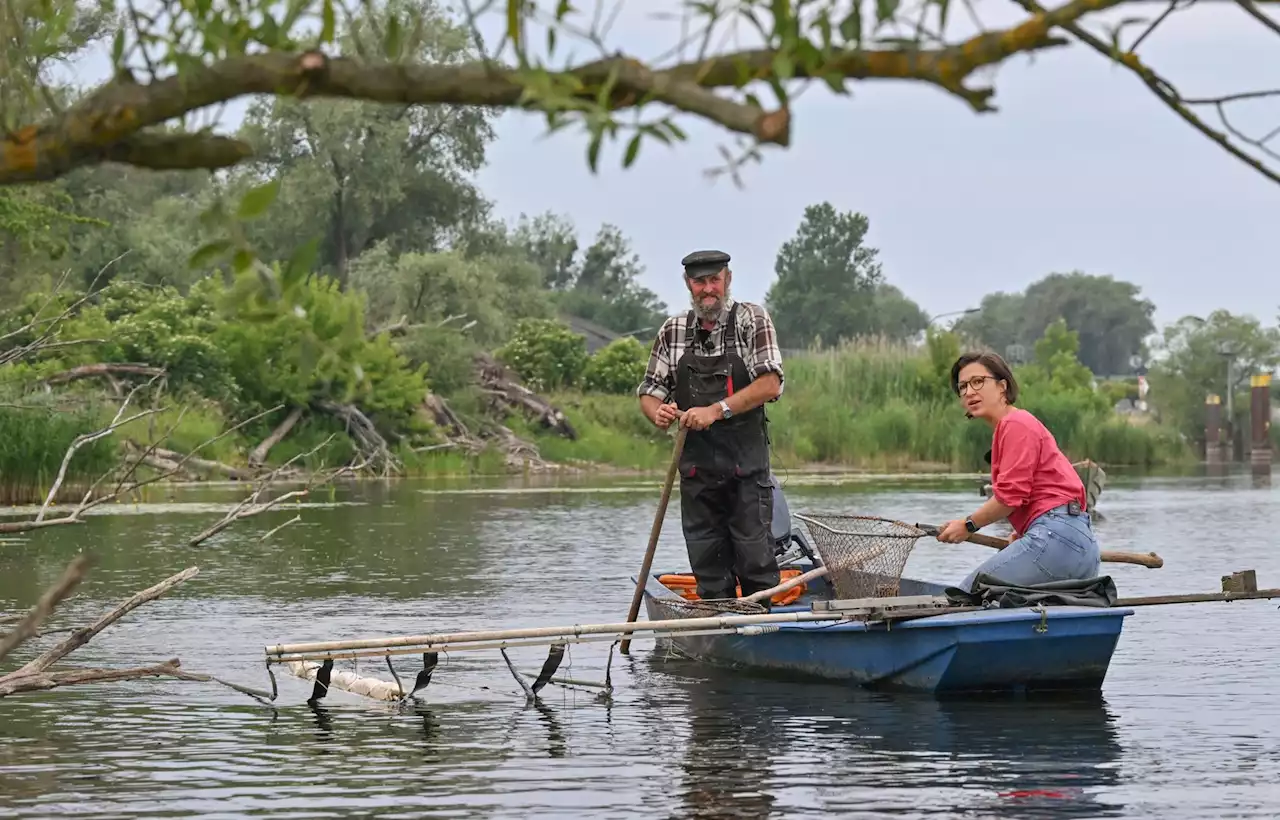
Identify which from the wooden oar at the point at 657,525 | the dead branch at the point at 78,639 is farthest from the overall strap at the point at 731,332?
the dead branch at the point at 78,639

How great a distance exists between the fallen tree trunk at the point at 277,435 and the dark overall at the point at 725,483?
81.6ft

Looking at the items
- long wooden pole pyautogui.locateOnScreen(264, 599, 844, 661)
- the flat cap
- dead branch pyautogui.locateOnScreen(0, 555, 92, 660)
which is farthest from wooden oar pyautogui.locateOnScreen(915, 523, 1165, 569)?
dead branch pyautogui.locateOnScreen(0, 555, 92, 660)

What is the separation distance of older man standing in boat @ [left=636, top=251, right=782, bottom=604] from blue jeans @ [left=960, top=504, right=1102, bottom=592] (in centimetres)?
145

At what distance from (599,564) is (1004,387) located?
9.57 m

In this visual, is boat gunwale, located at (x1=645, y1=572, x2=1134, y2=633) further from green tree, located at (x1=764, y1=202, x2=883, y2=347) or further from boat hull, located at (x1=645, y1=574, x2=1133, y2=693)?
green tree, located at (x1=764, y1=202, x2=883, y2=347)

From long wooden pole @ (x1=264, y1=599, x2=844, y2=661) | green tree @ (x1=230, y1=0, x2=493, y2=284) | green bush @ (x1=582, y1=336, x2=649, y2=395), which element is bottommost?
long wooden pole @ (x1=264, y1=599, x2=844, y2=661)

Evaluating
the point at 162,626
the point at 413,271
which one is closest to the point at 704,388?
the point at 162,626

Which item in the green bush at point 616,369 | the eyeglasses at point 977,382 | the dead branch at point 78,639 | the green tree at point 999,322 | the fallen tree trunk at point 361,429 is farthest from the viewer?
the green tree at point 999,322

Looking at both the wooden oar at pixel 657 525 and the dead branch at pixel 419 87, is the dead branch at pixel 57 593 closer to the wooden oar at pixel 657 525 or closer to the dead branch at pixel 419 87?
the dead branch at pixel 419 87

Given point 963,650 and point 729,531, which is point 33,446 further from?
point 963,650

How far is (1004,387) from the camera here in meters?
9.56

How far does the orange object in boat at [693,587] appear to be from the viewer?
1122 centimetres

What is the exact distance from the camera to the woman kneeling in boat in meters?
9.27

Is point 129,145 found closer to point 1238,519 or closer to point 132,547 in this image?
point 132,547
